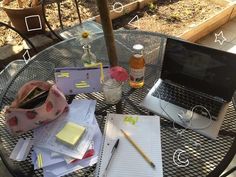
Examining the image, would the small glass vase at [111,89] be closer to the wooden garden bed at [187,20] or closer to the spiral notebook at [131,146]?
the spiral notebook at [131,146]

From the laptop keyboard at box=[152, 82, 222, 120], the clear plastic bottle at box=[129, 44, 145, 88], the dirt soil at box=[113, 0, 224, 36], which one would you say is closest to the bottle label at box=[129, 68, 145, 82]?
the clear plastic bottle at box=[129, 44, 145, 88]

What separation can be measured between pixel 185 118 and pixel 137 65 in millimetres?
331

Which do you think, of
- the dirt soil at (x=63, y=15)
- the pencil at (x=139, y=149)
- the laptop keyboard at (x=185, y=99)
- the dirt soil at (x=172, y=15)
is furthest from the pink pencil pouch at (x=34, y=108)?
the dirt soil at (x=172, y=15)

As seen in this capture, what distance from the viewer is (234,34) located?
10.6 ft

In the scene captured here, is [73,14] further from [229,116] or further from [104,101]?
[229,116]

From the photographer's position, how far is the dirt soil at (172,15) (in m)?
2.98

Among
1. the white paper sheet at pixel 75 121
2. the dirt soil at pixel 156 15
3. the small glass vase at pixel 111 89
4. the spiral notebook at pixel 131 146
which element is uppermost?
the small glass vase at pixel 111 89

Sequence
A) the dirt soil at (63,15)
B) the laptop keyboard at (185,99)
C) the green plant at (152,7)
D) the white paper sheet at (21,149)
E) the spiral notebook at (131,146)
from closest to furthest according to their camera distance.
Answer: the spiral notebook at (131,146) → the white paper sheet at (21,149) → the laptop keyboard at (185,99) → the dirt soil at (63,15) → the green plant at (152,7)

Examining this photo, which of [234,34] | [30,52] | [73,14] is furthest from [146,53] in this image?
[234,34]

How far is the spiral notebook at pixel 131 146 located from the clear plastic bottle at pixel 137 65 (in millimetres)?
220

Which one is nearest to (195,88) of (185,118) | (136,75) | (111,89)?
(185,118)

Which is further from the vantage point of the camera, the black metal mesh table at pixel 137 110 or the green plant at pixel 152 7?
the green plant at pixel 152 7

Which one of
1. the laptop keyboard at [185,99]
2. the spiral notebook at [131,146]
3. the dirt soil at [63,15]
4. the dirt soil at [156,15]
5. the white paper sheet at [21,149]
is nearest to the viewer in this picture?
the spiral notebook at [131,146]

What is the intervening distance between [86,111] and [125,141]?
261 millimetres
